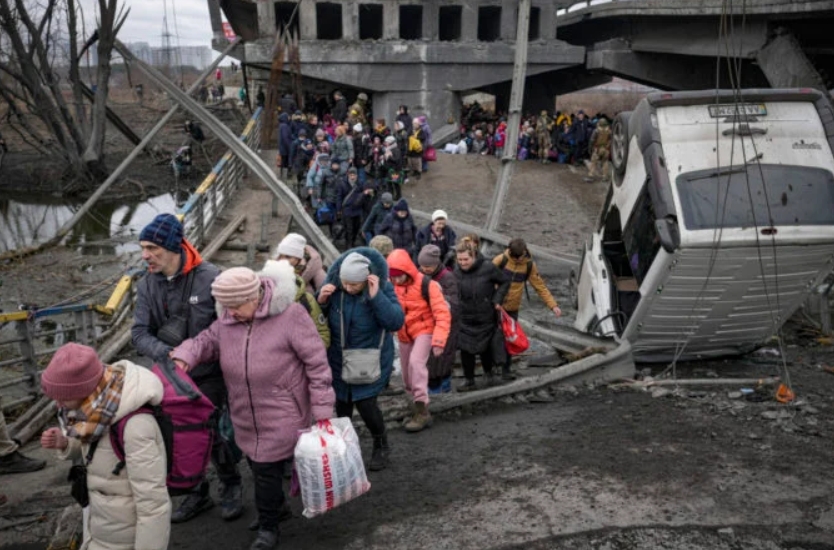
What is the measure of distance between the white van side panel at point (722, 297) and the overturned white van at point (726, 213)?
0.04 feet

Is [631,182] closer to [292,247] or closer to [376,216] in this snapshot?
[292,247]

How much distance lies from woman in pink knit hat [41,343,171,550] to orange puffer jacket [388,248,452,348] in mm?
3087

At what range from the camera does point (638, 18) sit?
26.8 m

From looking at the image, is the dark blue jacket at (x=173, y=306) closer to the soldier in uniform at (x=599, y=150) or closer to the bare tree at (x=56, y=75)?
the soldier in uniform at (x=599, y=150)

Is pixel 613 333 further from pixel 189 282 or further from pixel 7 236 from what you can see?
pixel 7 236

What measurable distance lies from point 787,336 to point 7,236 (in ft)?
70.8

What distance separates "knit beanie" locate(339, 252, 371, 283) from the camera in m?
5.13

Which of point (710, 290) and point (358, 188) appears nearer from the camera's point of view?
point (710, 290)

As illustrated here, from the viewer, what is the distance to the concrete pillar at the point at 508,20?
29719mm

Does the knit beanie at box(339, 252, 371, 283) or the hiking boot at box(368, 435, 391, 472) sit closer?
the knit beanie at box(339, 252, 371, 283)

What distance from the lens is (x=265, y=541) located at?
4.61 metres

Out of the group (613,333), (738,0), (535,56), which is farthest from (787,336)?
(535,56)

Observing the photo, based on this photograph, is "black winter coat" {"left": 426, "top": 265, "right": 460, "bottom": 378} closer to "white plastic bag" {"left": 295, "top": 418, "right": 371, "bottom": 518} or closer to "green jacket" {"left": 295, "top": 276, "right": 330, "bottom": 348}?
"green jacket" {"left": 295, "top": 276, "right": 330, "bottom": 348}

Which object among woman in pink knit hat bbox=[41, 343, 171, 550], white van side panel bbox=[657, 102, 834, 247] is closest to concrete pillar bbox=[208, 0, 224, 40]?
white van side panel bbox=[657, 102, 834, 247]
